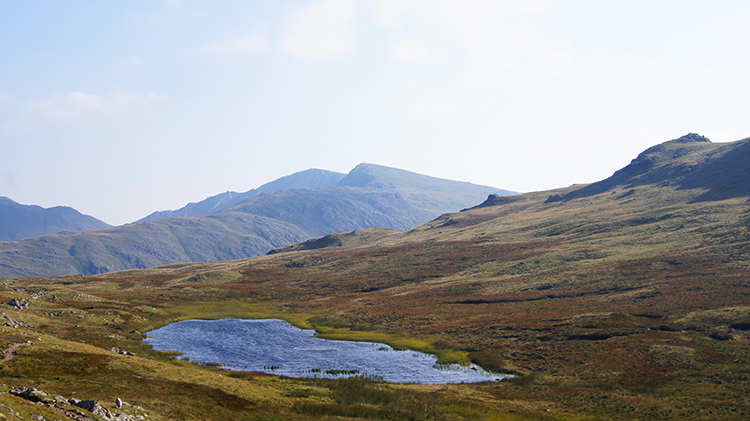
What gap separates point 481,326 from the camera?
8925 centimetres

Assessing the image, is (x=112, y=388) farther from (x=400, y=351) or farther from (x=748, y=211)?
(x=748, y=211)

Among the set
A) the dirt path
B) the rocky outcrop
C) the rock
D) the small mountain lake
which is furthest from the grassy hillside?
the small mountain lake

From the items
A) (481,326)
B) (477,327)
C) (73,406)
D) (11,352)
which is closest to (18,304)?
(11,352)

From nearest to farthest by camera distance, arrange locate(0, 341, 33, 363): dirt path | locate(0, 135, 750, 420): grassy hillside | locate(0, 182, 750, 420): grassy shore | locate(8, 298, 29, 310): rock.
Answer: locate(0, 341, 33, 363): dirt path → locate(0, 182, 750, 420): grassy shore → locate(0, 135, 750, 420): grassy hillside → locate(8, 298, 29, 310): rock

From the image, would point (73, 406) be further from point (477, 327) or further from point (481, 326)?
point (481, 326)

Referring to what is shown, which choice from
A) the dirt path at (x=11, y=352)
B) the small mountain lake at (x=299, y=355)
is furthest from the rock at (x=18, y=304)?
the dirt path at (x=11, y=352)

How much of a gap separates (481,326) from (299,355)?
1454 inches

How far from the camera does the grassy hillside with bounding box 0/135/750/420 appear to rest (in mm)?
42625

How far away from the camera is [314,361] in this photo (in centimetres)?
7000

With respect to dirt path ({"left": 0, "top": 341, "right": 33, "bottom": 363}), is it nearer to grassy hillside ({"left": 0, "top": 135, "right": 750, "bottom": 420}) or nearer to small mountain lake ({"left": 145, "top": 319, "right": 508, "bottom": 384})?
grassy hillside ({"left": 0, "top": 135, "right": 750, "bottom": 420})

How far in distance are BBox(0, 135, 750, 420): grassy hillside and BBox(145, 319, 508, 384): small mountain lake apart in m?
4.37

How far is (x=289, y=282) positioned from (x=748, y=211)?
17468 cm

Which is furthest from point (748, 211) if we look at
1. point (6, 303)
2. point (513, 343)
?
point (6, 303)

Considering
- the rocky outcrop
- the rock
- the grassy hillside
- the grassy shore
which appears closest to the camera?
the rocky outcrop
